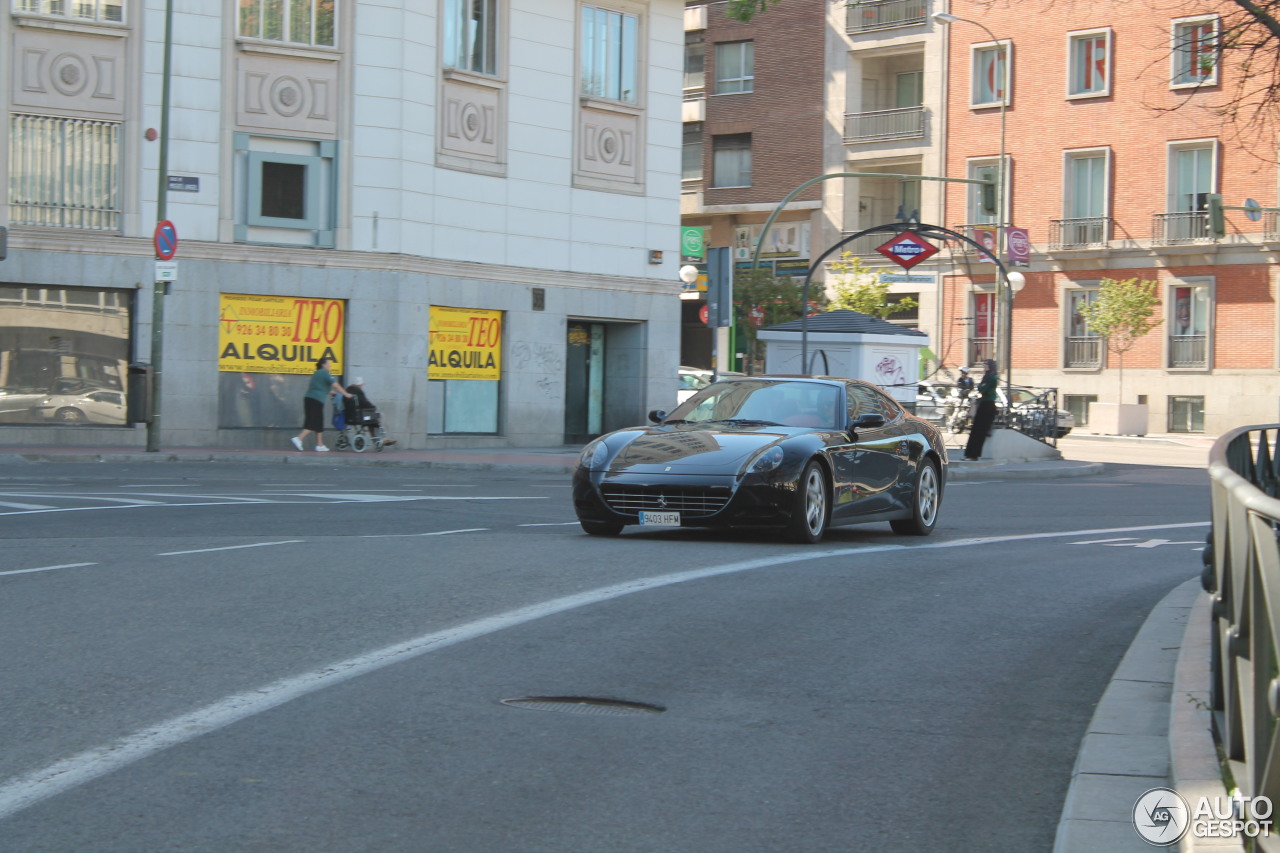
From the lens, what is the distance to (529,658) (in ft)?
24.2

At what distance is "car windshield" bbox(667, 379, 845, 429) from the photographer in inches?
534

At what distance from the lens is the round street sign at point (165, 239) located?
25156 mm

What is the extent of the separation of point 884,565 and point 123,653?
5.82 metres

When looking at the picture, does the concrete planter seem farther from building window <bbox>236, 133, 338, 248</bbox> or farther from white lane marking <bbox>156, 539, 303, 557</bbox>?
white lane marking <bbox>156, 539, 303, 557</bbox>

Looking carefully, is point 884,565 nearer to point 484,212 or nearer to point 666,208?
point 484,212

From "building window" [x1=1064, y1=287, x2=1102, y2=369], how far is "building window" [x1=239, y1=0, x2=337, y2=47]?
101 ft

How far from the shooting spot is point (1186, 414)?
166 ft

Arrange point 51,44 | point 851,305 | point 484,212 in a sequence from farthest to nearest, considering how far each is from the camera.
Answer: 1. point 851,305
2. point 484,212
3. point 51,44

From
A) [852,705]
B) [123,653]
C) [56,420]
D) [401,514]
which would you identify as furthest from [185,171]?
[852,705]

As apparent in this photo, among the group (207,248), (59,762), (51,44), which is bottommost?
(59,762)

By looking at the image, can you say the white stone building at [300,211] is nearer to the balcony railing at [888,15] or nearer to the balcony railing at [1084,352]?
the balcony railing at [1084,352]

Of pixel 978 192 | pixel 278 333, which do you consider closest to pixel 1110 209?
pixel 978 192

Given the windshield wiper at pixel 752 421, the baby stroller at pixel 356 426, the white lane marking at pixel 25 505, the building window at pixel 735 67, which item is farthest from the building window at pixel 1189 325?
the white lane marking at pixel 25 505

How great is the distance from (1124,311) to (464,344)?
26.1 meters
